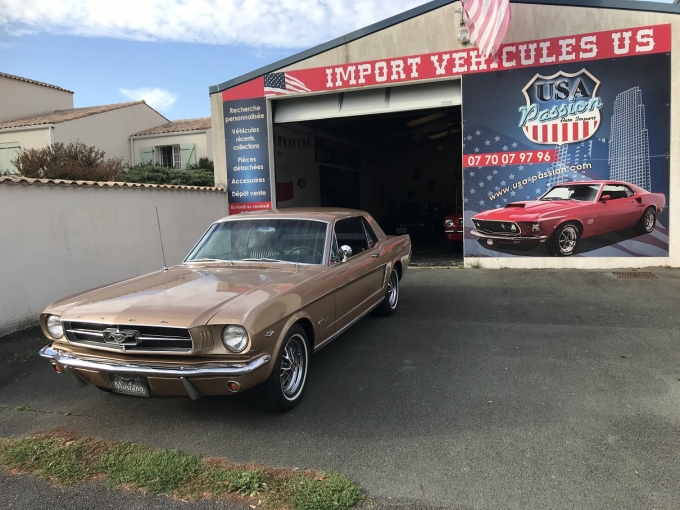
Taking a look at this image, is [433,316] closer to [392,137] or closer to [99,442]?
[99,442]

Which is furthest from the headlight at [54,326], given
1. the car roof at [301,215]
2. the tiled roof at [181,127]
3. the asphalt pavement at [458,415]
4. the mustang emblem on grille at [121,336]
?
the tiled roof at [181,127]

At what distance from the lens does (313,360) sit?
5.21 meters

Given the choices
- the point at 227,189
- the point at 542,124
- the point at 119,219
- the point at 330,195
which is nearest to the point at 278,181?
the point at 227,189

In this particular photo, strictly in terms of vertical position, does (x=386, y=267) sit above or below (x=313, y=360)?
above

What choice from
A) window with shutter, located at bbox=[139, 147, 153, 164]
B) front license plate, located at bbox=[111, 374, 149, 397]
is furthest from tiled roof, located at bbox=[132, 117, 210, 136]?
front license plate, located at bbox=[111, 374, 149, 397]

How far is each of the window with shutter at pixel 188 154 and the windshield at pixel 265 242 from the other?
16061mm

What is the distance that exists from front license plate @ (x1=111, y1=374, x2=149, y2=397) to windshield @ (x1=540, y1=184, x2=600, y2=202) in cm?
914

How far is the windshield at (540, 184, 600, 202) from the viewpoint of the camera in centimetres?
1001

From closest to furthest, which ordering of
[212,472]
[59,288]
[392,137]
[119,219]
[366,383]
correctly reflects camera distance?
1. [212,472]
2. [366,383]
3. [59,288]
4. [119,219]
5. [392,137]

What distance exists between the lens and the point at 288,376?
403 centimetres

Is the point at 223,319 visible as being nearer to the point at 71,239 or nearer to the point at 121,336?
the point at 121,336

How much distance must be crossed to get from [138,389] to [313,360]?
6.83ft

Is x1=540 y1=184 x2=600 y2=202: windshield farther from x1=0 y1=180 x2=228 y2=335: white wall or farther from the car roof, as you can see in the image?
x1=0 y1=180 x2=228 y2=335: white wall

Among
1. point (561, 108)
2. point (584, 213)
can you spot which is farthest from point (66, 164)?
point (584, 213)
